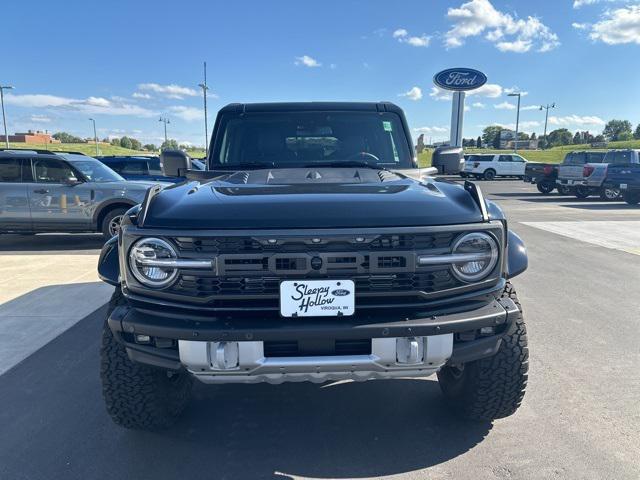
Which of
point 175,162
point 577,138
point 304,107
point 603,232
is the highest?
point 577,138

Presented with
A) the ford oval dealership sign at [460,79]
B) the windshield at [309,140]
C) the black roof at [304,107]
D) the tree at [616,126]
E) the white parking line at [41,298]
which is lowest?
the white parking line at [41,298]

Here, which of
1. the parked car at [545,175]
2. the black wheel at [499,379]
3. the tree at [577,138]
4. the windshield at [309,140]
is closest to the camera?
the black wheel at [499,379]

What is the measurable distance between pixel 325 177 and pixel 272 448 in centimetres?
158

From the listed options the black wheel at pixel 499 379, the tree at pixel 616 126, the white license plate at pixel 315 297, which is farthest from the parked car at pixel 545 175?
the tree at pixel 616 126

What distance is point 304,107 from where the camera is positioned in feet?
13.2

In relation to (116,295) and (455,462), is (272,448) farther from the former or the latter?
(116,295)

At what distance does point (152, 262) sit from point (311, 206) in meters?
0.75

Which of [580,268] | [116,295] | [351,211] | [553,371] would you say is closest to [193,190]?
[116,295]

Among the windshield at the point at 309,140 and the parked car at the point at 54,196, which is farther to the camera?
the parked car at the point at 54,196

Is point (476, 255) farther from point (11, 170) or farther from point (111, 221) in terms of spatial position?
point (11, 170)

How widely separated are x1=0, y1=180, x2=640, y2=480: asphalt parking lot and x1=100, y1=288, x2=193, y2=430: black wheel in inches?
5.5

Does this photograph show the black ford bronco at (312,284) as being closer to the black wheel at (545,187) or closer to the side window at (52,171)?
the side window at (52,171)

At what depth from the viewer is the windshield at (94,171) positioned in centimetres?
865

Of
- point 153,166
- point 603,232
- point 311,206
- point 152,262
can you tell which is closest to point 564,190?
point 603,232
